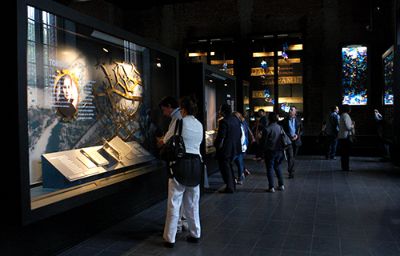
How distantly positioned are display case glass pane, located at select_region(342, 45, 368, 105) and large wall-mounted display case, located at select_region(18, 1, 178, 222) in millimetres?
9393

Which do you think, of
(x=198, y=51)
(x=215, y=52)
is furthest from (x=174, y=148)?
(x=198, y=51)

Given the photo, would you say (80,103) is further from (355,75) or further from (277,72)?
(355,75)

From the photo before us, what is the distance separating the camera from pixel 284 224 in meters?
5.25

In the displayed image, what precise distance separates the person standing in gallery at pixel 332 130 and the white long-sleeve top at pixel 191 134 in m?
8.58

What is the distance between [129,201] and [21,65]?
279 centimetres

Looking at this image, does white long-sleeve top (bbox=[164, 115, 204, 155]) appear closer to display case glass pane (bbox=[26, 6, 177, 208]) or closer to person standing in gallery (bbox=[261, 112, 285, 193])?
display case glass pane (bbox=[26, 6, 177, 208])

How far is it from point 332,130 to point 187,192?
343 inches

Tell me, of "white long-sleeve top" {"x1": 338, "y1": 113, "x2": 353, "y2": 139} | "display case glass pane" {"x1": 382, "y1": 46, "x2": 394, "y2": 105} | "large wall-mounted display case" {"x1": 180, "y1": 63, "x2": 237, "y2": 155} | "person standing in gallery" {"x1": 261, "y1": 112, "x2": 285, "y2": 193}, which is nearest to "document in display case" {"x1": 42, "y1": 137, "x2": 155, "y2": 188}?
"large wall-mounted display case" {"x1": 180, "y1": 63, "x2": 237, "y2": 155}

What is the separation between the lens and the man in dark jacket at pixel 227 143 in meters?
7.33

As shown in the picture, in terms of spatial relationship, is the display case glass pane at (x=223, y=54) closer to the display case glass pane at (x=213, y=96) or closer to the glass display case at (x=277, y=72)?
the glass display case at (x=277, y=72)

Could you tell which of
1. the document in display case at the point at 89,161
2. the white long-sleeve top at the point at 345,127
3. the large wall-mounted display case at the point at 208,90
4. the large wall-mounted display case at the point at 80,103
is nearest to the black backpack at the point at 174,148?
the large wall-mounted display case at the point at 80,103

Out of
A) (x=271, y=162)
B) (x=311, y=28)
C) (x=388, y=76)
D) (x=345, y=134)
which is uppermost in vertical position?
(x=311, y=28)

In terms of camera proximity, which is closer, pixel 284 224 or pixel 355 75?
pixel 284 224

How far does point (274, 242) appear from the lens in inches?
178
